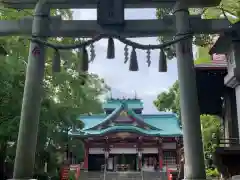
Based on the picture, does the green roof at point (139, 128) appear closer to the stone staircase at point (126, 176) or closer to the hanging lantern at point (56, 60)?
the stone staircase at point (126, 176)

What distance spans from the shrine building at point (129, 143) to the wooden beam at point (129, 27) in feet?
64.0

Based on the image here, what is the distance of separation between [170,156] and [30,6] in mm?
22642

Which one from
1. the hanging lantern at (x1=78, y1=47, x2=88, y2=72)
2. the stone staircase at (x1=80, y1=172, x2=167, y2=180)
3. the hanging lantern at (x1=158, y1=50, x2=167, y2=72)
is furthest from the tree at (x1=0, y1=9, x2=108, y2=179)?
the stone staircase at (x1=80, y1=172, x2=167, y2=180)

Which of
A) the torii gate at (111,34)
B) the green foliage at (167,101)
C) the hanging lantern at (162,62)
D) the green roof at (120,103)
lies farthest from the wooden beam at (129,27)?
the green foliage at (167,101)

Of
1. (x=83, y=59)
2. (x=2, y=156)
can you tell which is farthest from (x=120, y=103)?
(x=83, y=59)

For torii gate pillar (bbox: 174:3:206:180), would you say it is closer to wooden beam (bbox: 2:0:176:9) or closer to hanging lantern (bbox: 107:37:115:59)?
wooden beam (bbox: 2:0:176:9)

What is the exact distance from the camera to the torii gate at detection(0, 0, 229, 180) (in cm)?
684

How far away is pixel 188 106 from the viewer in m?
7.14

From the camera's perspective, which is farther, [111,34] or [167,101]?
[167,101]

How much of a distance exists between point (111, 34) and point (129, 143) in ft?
74.5

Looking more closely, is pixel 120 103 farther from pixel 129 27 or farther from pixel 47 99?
pixel 129 27

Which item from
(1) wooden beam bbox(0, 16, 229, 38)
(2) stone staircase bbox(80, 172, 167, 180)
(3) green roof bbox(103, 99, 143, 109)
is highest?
(3) green roof bbox(103, 99, 143, 109)

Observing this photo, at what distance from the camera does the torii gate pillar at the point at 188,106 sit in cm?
683

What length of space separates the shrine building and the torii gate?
64.7 ft
